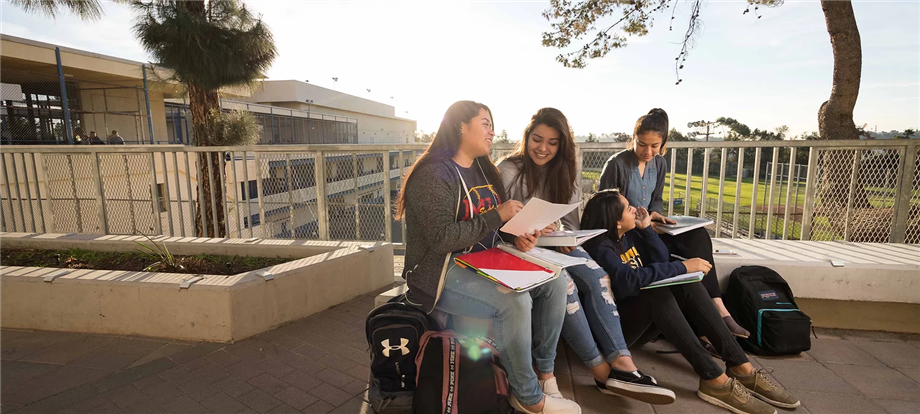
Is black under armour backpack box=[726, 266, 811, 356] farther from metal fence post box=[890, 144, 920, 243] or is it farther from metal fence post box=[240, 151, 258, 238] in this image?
metal fence post box=[240, 151, 258, 238]

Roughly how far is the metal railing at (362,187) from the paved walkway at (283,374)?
1.51m

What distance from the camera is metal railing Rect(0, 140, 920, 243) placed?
4211mm

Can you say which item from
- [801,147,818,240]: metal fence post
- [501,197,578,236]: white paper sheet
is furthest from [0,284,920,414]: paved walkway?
[801,147,818,240]: metal fence post

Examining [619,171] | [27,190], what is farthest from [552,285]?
[27,190]

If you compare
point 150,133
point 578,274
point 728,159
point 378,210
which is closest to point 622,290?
point 578,274

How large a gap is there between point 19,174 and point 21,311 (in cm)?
308

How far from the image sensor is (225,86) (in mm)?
7254

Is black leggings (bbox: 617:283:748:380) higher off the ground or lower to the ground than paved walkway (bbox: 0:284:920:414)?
higher

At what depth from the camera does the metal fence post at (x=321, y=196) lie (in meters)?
5.02

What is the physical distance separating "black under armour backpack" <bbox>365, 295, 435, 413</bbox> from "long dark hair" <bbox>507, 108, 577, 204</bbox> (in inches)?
50.9

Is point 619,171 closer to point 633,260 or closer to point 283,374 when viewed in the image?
point 633,260

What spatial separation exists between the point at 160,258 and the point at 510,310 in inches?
143

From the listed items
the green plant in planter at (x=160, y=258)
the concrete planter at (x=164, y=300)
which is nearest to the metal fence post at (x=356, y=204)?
the concrete planter at (x=164, y=300)

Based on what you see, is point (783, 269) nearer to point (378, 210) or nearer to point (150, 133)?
point (378, 210)
